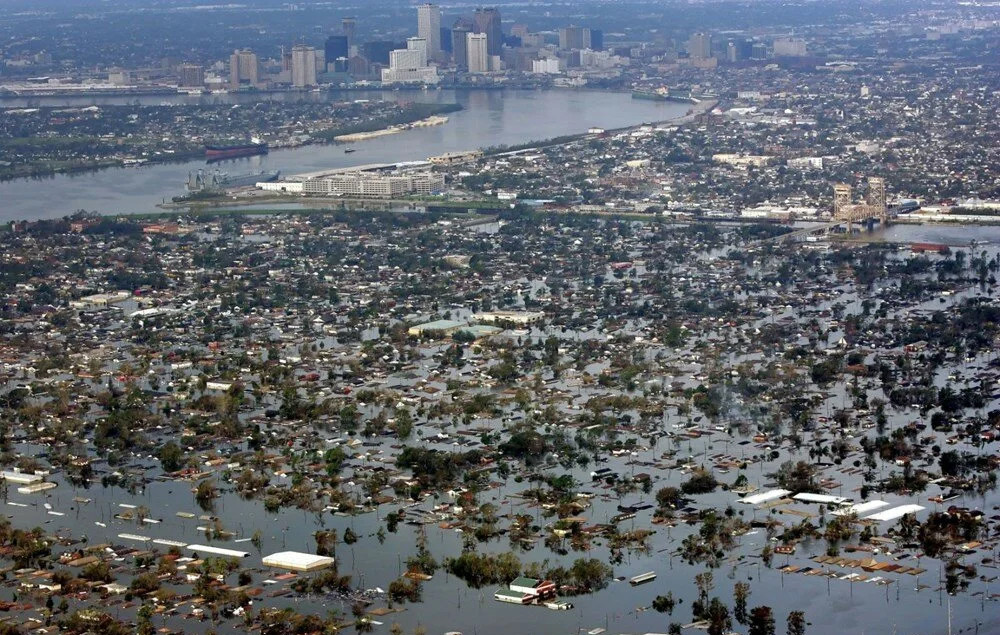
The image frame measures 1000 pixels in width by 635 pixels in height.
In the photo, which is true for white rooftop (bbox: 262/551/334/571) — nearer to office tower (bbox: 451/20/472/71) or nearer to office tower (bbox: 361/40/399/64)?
office tower (bbox: 361/40/399/64)

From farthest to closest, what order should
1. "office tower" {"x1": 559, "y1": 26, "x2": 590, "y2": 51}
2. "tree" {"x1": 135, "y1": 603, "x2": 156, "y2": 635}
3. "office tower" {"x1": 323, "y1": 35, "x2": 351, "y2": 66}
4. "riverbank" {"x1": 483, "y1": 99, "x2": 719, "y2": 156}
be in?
"office tower" {"x1": 559, "y1": 26, "x2": 590, "y2": 51}, "office tower" {"x1": 323, "y1": 35, "x2": 351, "y2": 66}, "riverbank" {"x1": 483, "y1": 99, "x2": 719, "y2": 156}, "tree" {"x1": 135, "y1": 603, "x2": 156, "y2": 635}

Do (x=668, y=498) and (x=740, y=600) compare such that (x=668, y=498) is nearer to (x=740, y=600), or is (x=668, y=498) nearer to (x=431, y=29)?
(x=740, y=600)

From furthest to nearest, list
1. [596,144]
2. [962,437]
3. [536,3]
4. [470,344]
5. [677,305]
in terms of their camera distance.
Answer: [536,3], [596,144], [677,305], [470,344], [962,437]

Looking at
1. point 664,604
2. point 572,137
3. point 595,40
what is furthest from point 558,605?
point 595,40

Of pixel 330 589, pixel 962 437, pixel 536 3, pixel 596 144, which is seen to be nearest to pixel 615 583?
pixel 330 589

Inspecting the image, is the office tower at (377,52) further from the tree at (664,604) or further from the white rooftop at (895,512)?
the tree at (664,604)

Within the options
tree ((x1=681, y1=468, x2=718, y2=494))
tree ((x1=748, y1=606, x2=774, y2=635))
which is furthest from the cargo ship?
tree ((x1=748, y1=606, x2=774, y2=635))

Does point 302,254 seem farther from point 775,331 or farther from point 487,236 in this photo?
point 775,331
